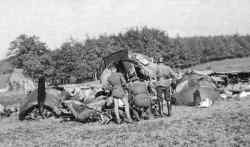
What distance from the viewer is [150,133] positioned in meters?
8.12

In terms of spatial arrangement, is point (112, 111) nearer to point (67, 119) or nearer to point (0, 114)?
point (67, 119)

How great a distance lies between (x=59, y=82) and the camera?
64.6 m

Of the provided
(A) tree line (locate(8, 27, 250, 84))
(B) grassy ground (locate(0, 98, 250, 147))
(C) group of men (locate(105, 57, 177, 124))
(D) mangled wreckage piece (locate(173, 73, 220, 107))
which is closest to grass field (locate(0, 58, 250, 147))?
(B) grassy ground (locate(0, 98, 250, 147))

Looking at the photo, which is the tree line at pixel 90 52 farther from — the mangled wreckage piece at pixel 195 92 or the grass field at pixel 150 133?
the grass field at pixel 150 133

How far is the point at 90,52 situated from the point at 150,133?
57264 mm

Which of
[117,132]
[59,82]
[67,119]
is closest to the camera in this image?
[117,132]

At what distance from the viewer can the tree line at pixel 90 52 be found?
60875mm

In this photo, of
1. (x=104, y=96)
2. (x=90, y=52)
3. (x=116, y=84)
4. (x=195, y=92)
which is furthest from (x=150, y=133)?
(x=90, y=52)

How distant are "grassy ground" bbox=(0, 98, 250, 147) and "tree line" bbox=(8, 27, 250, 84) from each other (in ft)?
128

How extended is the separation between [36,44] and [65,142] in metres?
63.6

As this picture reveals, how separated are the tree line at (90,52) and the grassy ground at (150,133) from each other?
3907cm

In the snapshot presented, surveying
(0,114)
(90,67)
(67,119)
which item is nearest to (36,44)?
(90,67)

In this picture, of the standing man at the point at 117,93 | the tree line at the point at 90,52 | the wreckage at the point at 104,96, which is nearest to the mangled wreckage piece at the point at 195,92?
the wreckage at the point at 104,96

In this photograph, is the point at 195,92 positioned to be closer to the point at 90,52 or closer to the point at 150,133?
the point at 150,133
